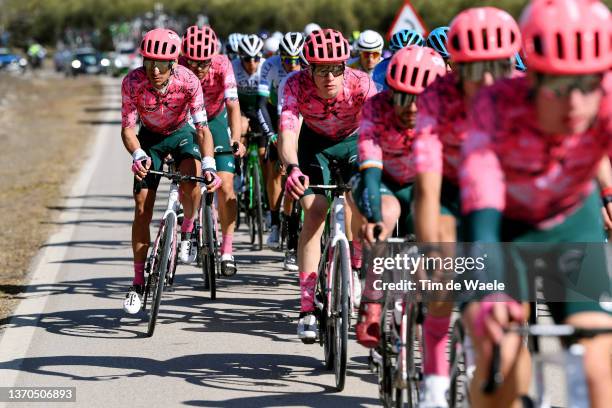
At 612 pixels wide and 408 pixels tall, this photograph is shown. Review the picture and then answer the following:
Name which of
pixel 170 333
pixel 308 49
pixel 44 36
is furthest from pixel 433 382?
pixel 44 36

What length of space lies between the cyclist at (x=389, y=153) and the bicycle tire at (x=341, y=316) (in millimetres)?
417

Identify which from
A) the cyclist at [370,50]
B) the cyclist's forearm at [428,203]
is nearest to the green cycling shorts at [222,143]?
the cyclist at [370,50]

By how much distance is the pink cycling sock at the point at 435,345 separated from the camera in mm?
5293

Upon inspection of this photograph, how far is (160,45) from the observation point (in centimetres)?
902

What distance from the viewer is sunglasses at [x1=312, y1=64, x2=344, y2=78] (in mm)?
8289

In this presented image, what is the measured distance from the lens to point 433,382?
5246 mm

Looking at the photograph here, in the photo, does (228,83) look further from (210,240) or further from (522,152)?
(522,152)

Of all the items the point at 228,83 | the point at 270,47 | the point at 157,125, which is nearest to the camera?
the point at 157,125

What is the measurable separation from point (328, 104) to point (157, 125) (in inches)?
63.0

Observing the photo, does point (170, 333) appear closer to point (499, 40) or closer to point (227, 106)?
point (227, 106)

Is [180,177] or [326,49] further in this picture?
[180,177]

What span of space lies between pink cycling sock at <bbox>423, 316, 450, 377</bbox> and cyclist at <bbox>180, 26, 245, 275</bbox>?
5305 millimetres

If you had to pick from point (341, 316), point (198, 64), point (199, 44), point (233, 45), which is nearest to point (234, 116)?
point (198, 64)

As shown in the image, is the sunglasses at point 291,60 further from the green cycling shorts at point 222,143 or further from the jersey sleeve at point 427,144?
the jersey sleeve at point 427,144
